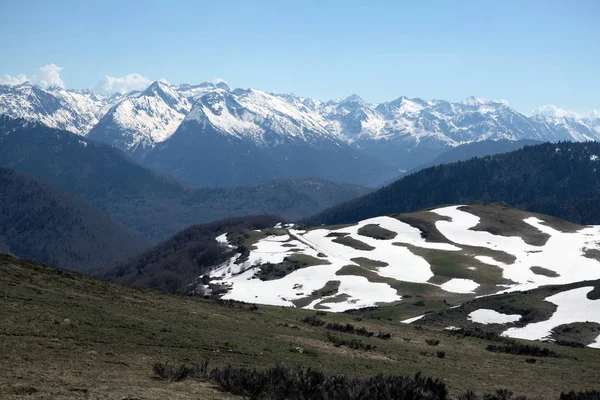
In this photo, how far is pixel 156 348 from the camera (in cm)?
2658

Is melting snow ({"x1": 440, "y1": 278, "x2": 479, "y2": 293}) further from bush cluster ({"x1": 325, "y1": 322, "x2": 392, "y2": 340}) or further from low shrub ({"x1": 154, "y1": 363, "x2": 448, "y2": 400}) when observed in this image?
low shrub ({"x1": 154, "y1": 363, "x2": 448, "y2": 400})

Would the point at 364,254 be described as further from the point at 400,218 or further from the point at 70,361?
the point at 70,361

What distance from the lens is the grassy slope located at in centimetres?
2083

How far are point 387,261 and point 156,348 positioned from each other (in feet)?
364

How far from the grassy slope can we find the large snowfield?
2117 inches

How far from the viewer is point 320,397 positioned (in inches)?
801

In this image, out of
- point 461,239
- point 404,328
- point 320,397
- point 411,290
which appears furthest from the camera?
point 461,239

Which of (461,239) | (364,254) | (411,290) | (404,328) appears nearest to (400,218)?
(461,239)

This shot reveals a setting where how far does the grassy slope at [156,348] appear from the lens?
68.3 feet

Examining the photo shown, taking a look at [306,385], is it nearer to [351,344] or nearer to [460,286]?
[351,344]

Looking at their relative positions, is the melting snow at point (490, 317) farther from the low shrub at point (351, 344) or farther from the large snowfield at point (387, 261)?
the low shrub at point (351, 344)

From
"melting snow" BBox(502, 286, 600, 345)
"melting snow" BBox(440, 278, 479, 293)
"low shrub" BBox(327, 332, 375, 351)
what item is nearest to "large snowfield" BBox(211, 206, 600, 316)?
"melting snow" BBox(440, 278, 479, 293)

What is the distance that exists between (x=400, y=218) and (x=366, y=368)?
158 m

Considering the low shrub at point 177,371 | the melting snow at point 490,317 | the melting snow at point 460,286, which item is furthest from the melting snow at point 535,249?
the low shrub at point 177,371
